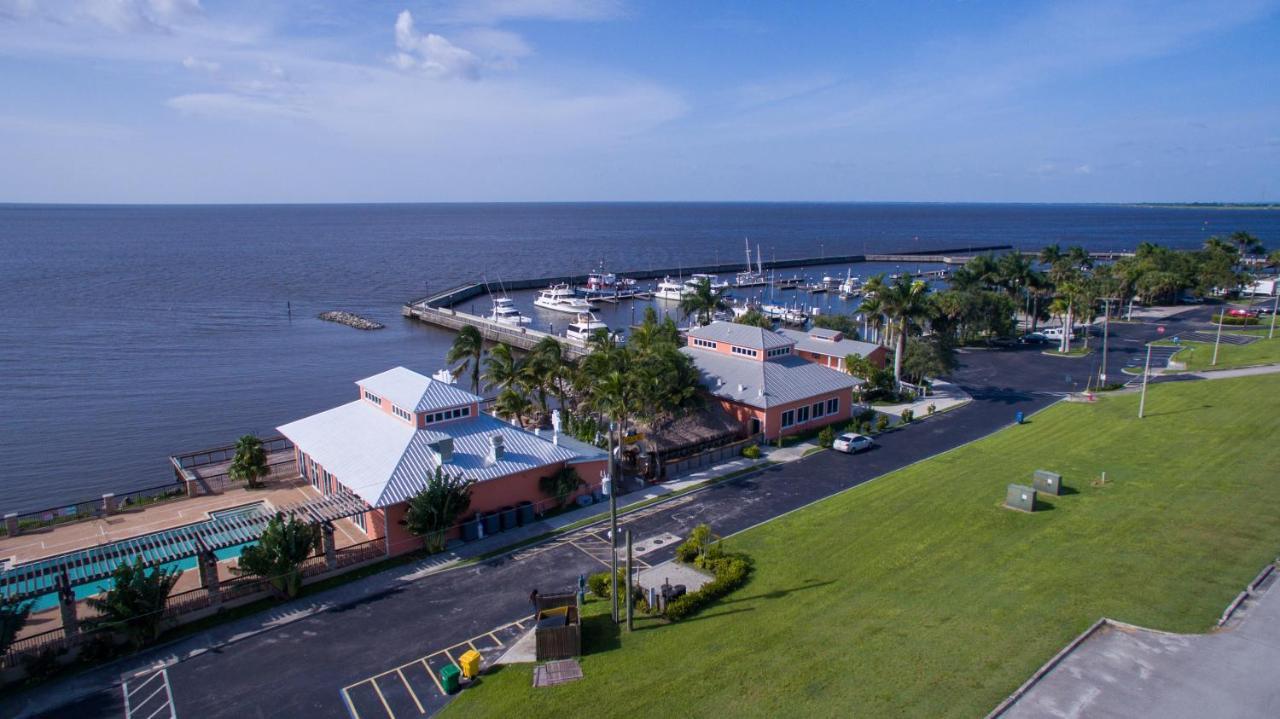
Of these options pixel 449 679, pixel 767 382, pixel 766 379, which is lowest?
pixel 449 679

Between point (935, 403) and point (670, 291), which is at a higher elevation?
point (670, 291)

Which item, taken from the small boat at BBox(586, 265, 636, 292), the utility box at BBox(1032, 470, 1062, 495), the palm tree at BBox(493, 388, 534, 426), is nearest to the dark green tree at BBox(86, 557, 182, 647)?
the palm tree at BBox(493, 388, 534, 426)

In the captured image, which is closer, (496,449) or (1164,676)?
(1164,676)

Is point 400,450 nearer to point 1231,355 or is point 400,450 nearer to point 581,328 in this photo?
point 581,328

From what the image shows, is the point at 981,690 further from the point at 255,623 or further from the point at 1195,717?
the point at 255,623

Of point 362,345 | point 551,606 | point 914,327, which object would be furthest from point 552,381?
point 362,345

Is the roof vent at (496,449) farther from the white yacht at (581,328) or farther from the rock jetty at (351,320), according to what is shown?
the rock jetty at (351,320)

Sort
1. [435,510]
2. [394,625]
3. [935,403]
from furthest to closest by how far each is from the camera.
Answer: [935,403] → [435,510] → [394,625]

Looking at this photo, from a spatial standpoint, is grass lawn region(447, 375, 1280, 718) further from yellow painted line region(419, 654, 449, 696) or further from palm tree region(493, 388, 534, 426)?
palm tree region(493, 388, 534, 426)

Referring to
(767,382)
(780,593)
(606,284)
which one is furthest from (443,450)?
(606,284)
